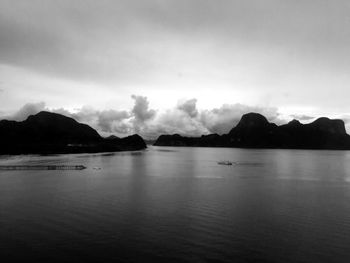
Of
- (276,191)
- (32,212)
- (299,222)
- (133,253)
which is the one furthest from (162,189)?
(133,253)

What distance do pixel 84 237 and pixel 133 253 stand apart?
7.60m

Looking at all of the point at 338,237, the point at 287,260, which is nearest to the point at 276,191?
the point at 338,237

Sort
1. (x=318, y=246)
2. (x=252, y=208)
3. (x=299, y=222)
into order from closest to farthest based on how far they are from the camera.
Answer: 1. (x=318, y=246)
2. (x=299, y=222)
3. (x=252, y=208)

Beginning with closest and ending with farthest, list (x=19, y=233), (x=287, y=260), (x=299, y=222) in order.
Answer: (x=287, y=260) → (x=19, y=233) → (x=299, y=222)

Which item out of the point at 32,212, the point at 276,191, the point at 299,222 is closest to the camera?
the point at 299,222

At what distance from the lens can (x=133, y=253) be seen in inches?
1230

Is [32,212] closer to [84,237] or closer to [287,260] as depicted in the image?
[84,237]

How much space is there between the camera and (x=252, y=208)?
53094 millimetres

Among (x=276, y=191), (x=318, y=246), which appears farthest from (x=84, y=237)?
(x=276, y=191)

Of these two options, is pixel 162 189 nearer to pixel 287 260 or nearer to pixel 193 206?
pixel 193 206

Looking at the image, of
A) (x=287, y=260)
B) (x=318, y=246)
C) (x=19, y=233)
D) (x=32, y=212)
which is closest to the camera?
(x=287, y=260)

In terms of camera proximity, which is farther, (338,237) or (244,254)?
(338,237)

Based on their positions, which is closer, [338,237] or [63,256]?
[63,256]

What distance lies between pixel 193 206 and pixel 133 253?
24.7 meters
